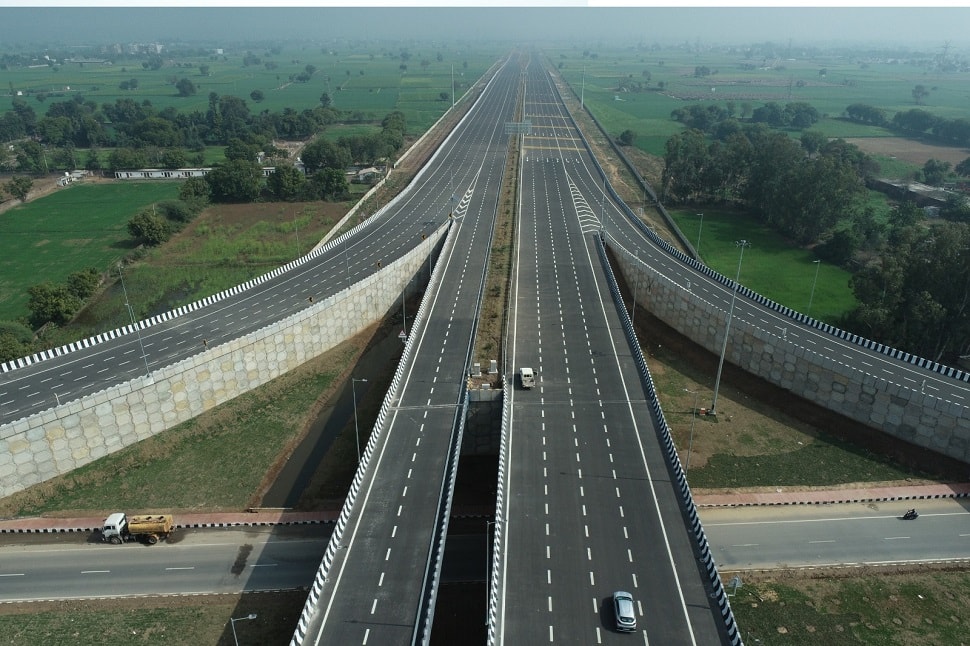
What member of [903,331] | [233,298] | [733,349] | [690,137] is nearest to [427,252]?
[233,298]

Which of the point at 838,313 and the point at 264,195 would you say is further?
the point at 264,195

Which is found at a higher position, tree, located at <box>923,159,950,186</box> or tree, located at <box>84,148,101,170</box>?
tree, located at <box>923,159,950,186</box>

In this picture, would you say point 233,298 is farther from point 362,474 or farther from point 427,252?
point 362,474

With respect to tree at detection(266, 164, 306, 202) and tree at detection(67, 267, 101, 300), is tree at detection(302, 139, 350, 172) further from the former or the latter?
tree at detection(67, 267, 101, 300)

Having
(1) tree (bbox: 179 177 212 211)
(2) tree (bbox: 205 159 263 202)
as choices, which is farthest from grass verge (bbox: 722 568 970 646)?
(2) tree (bbox: 205 159 263 202)

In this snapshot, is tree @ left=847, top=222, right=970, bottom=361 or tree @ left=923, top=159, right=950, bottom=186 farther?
tree @ left=923, top=159, right=950, bottom=186

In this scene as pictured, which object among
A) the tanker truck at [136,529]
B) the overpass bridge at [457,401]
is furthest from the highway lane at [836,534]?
the tanker truck at [136,529]

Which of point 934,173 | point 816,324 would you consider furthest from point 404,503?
point 934,173

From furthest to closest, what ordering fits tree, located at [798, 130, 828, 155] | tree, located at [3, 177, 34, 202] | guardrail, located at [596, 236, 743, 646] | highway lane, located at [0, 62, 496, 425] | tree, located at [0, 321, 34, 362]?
tree, located at [798, 130, 828, 155] < tree, located at [3, 177, 34, 202] < tree, located at [0, 321, 34, 362] < highway lane, located at [0, 62, 496, 425] < guardrail, located at [596, 236, 743, 646]
